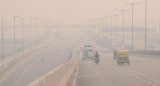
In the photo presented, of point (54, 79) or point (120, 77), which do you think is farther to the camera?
point (120, 77)

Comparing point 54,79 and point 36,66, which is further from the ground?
point 54,79

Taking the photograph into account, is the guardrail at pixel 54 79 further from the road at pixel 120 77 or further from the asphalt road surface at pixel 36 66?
the asphalt road surface at pixel 36 66

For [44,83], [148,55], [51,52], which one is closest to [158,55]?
[148,55]

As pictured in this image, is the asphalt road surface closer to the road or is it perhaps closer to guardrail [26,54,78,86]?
the road

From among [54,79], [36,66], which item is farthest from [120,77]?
[36,66]

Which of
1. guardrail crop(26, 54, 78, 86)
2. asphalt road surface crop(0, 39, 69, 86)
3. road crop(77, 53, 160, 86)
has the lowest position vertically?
asphalt road surface crop(0, 39, 69, 86)

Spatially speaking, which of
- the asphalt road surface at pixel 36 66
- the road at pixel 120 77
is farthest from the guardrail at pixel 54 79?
the asphalt road surface at pixel 36 66

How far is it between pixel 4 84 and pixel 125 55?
72.1 ft

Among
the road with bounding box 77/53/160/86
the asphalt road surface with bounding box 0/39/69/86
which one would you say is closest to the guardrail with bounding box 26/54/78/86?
the road with bounding box 77/53/160/86

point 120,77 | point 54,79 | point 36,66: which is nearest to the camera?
point 54,79

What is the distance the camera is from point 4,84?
2635 inches

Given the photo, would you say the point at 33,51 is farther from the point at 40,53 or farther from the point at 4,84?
the point at 4,84

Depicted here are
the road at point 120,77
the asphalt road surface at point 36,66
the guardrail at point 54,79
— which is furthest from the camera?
the asphalt road surface at point 36,66

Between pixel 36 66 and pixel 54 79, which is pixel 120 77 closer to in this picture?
pixel 54 79
